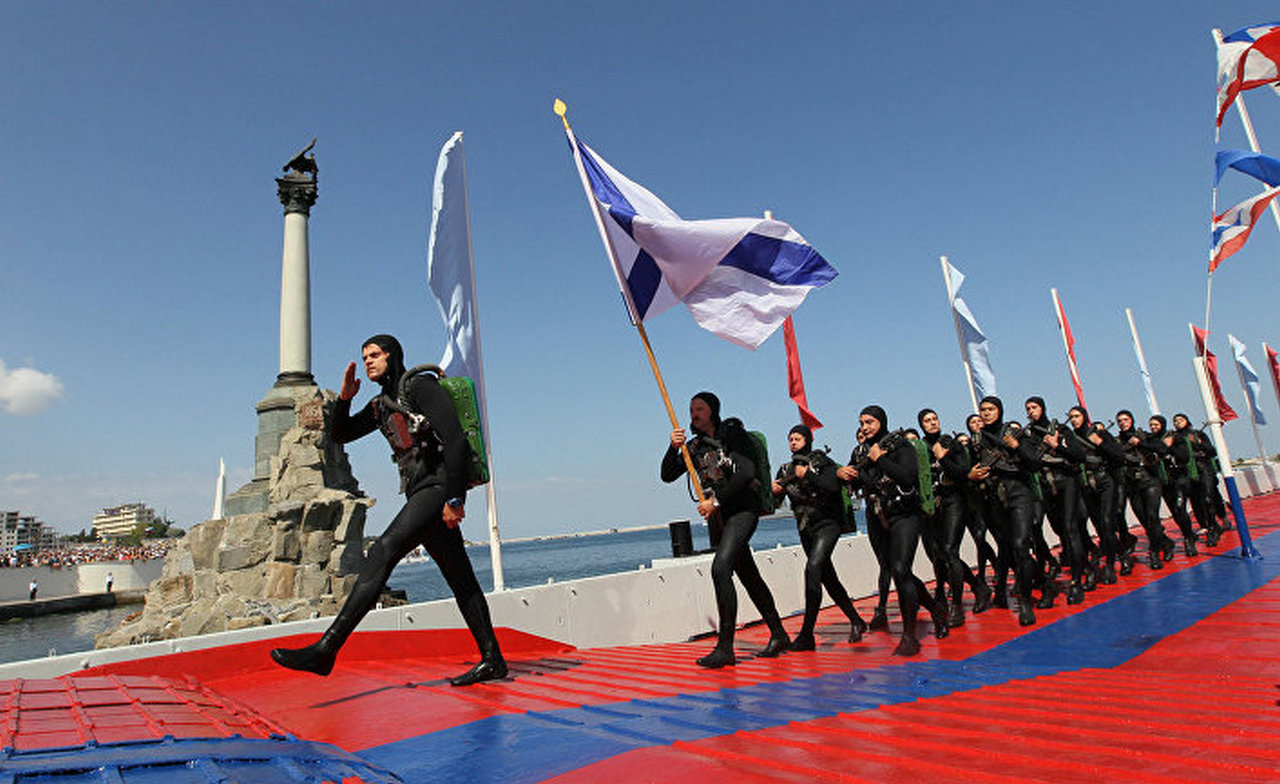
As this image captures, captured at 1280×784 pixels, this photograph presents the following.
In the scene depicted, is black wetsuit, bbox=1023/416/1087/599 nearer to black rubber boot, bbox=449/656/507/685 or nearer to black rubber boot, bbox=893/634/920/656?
black rubber boot, bbox=893/634/920/656

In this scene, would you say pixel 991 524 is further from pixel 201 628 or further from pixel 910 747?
pixel 201 628

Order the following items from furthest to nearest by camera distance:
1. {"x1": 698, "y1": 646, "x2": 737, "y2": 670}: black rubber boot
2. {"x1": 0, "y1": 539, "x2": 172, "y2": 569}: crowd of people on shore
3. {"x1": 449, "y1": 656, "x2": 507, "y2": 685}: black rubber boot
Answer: {"x1": 0, "y1": 539, "x2": 172, "y2": 569}: crowd of people on shore
{"x1": 698, "y1": 646, "x2": 737, "y2": 670}: black rubber boot
{"x1": 449, "y1": 656, "x2": 507, "y2": 685}: black rubber boot

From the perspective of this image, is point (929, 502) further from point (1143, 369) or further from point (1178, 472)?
point (1143, 369)

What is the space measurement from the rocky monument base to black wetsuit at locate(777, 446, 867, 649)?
16.3 metres

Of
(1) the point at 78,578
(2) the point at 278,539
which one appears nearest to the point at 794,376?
(2) the point at 278,539

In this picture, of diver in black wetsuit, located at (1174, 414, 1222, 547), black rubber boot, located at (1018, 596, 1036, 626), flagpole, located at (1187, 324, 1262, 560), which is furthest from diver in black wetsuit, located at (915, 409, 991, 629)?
diver in black wetsuit, located at (1174, 414, 1222, 547)

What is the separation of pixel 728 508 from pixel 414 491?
2.52 m

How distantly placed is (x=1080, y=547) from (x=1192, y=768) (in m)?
7.55

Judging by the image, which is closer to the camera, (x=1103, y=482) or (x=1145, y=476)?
(x=1103, y=482)

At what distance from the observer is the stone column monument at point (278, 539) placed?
2016cm

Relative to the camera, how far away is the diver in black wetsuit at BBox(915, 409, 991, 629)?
26.1 feet

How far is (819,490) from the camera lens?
7.07 metres

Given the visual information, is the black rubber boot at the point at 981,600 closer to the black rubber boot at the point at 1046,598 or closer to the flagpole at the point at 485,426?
the black rubber boot at the point at 1046,598

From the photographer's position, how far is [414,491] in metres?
4.80
